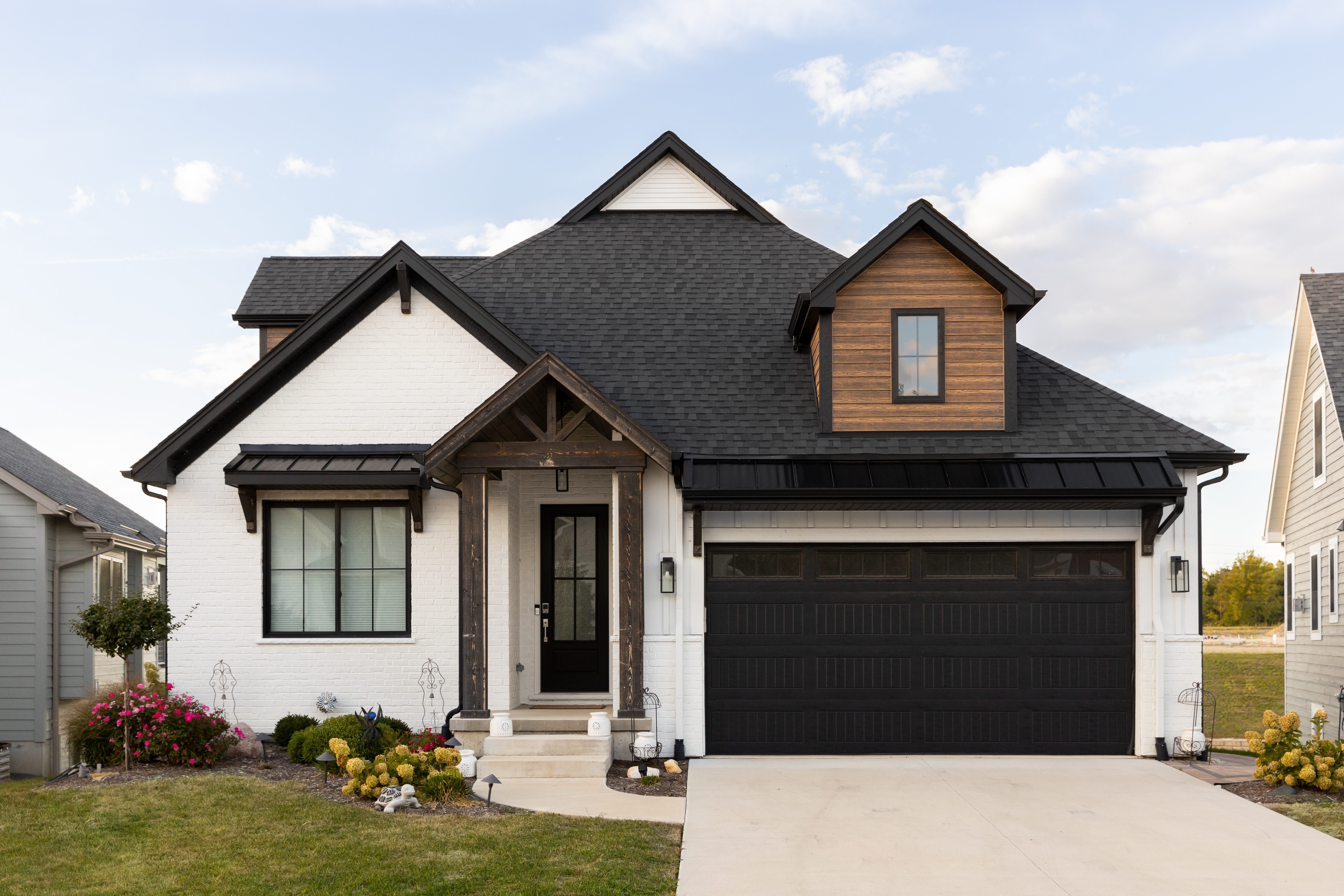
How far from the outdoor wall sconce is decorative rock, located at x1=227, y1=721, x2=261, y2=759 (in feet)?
33.2

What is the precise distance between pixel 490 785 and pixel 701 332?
6348 mm

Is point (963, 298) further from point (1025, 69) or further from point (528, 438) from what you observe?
point (528, 438)

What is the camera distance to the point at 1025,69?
1313cm

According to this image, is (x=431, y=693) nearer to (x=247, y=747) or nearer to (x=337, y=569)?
(x=337, y=569)

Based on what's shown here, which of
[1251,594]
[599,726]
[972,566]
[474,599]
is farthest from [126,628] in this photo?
[1251,594]

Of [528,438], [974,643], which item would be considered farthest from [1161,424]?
[528,438]

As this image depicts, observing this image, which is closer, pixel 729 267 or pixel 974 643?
Result: pixel 974 643

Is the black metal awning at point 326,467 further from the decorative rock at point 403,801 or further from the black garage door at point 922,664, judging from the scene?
the black garage door at point 922,664

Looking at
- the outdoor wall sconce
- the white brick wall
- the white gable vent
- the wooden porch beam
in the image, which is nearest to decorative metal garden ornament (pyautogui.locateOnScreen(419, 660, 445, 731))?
the white brick wall

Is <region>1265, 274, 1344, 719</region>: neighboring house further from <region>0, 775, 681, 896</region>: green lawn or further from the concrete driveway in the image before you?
<region>0, 775, 681, 896</region>: green lawn

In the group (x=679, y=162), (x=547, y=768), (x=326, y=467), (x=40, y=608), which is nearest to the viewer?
(x=547, y=768)

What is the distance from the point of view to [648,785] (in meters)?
9.12

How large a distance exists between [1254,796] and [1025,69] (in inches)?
374

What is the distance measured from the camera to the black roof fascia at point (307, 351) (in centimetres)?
1088
